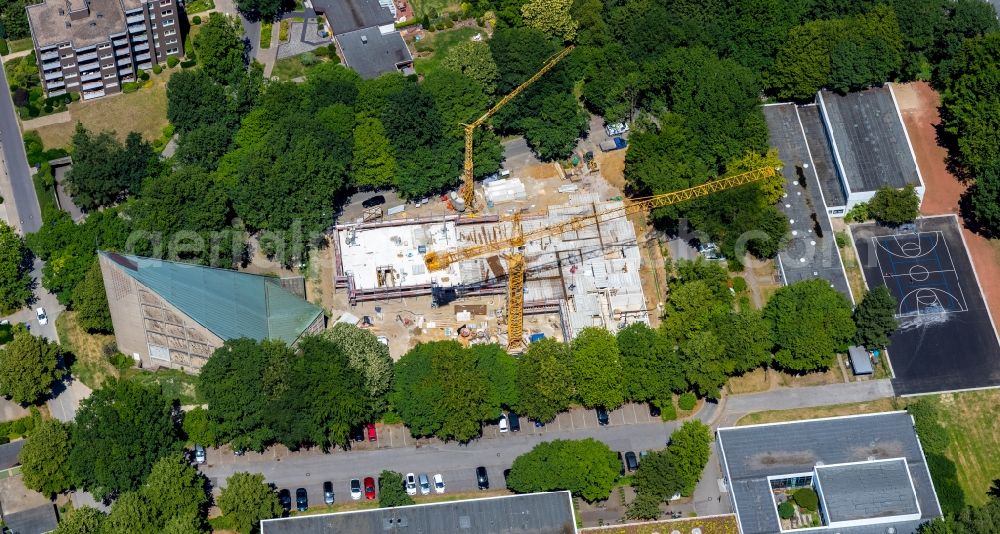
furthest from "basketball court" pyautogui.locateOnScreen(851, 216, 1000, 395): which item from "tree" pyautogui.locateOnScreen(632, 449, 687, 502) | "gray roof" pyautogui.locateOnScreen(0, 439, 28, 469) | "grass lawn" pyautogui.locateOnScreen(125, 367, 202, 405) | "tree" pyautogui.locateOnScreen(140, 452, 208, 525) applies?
"gray roof" pyautogui.locateOnScreen(0, 439, 28, 469)

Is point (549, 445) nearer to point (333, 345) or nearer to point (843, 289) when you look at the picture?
point (333, 345)

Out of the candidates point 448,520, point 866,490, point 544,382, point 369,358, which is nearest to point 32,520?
point 369,358

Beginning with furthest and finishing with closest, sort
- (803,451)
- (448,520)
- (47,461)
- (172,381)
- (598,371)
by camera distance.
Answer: (172,381), (598,371), (803,451), (47,461), (448,520)

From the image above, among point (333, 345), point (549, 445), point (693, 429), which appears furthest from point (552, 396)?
point (333, 345)

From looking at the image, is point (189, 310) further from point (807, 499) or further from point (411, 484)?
point (807, 499)

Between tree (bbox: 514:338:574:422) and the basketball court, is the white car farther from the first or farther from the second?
the basketball court

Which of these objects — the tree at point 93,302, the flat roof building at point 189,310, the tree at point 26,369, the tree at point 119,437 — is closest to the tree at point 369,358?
the flat roof building at point 189,310

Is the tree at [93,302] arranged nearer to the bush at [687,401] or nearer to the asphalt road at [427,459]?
the asphalt road at [427,459]
